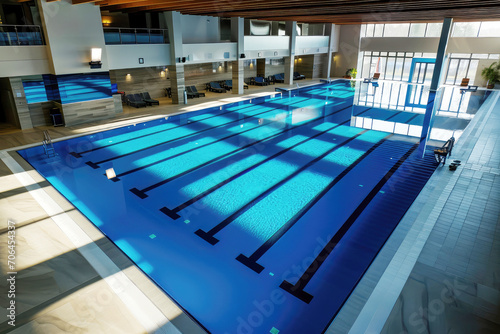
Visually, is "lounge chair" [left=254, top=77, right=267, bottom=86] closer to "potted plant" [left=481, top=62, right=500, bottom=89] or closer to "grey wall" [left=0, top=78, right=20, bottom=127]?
"grey wall" [left=0, top=78, right=20, bottom=127]

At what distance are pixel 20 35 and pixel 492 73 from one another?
76.8 ft

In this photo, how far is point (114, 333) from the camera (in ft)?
10.9

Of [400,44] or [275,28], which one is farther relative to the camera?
[400,44]

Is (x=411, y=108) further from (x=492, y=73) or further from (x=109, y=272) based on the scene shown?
(x=109, y=272)

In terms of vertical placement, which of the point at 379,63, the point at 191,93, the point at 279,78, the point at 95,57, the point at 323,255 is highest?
the point at 95,57

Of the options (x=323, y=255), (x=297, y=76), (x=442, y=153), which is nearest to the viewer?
(x=323, y=255)

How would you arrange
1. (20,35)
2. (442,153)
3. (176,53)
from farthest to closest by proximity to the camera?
(176,53)
(20,35)
(442,153)

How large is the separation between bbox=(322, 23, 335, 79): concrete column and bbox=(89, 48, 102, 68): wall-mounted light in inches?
663

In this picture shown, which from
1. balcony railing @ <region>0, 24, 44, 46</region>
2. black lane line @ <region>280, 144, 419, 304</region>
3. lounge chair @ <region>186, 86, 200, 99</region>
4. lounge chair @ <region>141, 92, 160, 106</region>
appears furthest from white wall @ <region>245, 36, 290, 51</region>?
black lane line @ <region>280, 144, 419, 304</region>

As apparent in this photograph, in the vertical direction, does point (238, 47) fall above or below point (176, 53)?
above

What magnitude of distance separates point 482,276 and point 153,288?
4.17 meters

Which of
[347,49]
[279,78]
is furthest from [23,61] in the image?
[347,49]

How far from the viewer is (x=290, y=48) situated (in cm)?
1977

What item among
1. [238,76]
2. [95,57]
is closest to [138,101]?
[95,57]
